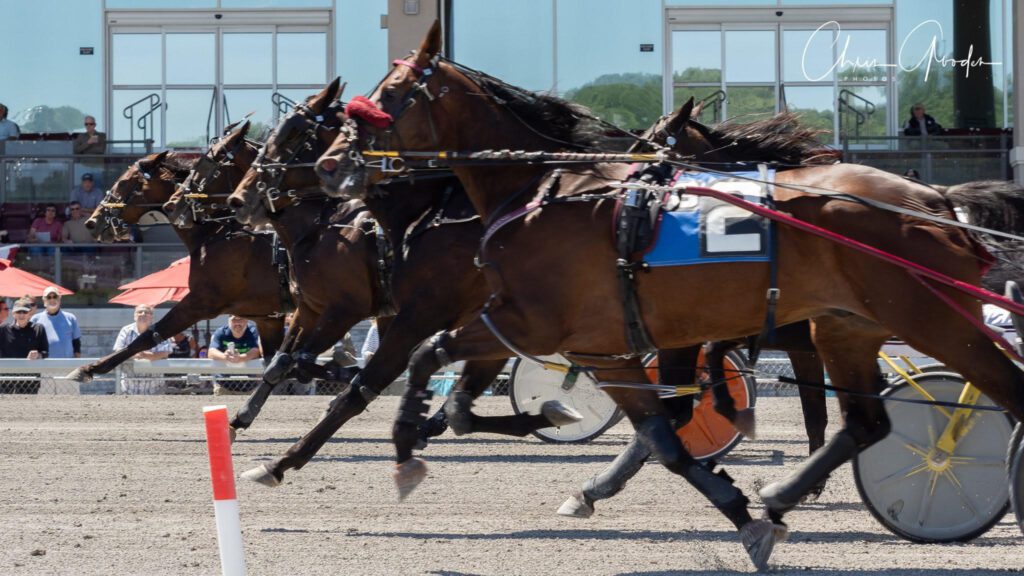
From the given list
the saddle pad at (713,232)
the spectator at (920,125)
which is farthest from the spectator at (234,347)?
the spectator at (920,125)

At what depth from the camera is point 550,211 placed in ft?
18.7

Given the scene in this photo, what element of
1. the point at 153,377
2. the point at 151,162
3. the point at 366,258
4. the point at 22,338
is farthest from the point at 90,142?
the point at 366,258

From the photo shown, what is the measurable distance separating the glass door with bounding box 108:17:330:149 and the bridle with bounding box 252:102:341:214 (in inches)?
495

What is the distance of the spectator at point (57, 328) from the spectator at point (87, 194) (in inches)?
135

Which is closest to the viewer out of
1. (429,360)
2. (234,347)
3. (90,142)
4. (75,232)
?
(429,360)

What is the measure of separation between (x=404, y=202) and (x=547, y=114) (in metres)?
1.52

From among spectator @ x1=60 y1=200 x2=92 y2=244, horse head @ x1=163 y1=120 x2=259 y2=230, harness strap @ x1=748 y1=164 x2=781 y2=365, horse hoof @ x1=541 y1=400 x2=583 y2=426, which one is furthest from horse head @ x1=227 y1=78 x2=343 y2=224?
spectator @ x1=60 y1=200 x2=92 y2=244

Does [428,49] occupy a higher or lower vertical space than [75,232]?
higher

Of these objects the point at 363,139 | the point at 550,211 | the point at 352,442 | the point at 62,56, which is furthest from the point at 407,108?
the point at 62,56

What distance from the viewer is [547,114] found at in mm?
6336

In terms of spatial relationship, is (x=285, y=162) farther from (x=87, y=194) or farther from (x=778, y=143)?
(x=87, y=194)

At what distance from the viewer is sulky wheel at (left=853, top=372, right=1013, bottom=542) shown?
5.94 metres

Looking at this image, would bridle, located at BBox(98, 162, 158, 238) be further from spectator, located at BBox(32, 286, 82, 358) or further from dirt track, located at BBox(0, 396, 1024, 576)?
spectator, located at BBox(32, 286, 82, 358)

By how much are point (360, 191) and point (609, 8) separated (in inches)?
559
